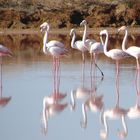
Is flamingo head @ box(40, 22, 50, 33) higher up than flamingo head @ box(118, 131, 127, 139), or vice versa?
flamingo head @ box(40, 22, 50, 33)

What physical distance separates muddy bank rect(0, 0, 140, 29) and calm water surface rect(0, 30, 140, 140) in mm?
17476

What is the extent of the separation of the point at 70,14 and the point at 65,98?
26592 mm

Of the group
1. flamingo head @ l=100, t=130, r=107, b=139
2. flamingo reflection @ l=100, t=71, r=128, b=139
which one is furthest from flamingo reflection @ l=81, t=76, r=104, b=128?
flamingo head @ l=100, t=130, r=107, b=139

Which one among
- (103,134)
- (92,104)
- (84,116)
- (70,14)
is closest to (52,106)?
(92,104)

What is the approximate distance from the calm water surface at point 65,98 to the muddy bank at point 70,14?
1748cm

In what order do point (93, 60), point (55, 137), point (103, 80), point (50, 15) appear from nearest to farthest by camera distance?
1. point (55, 137)
2. point (103, 80)
3. point (93, 60)
4. point (50, 15)

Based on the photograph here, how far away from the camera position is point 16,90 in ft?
45.7

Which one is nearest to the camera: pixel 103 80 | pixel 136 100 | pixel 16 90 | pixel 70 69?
pixel 136 100

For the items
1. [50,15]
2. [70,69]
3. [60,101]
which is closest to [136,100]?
[60,101]

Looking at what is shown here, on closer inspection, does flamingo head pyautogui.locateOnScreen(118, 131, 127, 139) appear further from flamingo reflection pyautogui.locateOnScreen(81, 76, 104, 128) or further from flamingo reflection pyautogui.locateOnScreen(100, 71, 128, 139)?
flamingo reflection pyautogui.locateOnScreen(81, 76, 104, 128)

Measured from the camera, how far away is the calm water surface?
9.87 meters

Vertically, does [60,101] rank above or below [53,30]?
below

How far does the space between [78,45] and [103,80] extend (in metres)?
3.06

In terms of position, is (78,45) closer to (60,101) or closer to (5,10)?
(60,101)
